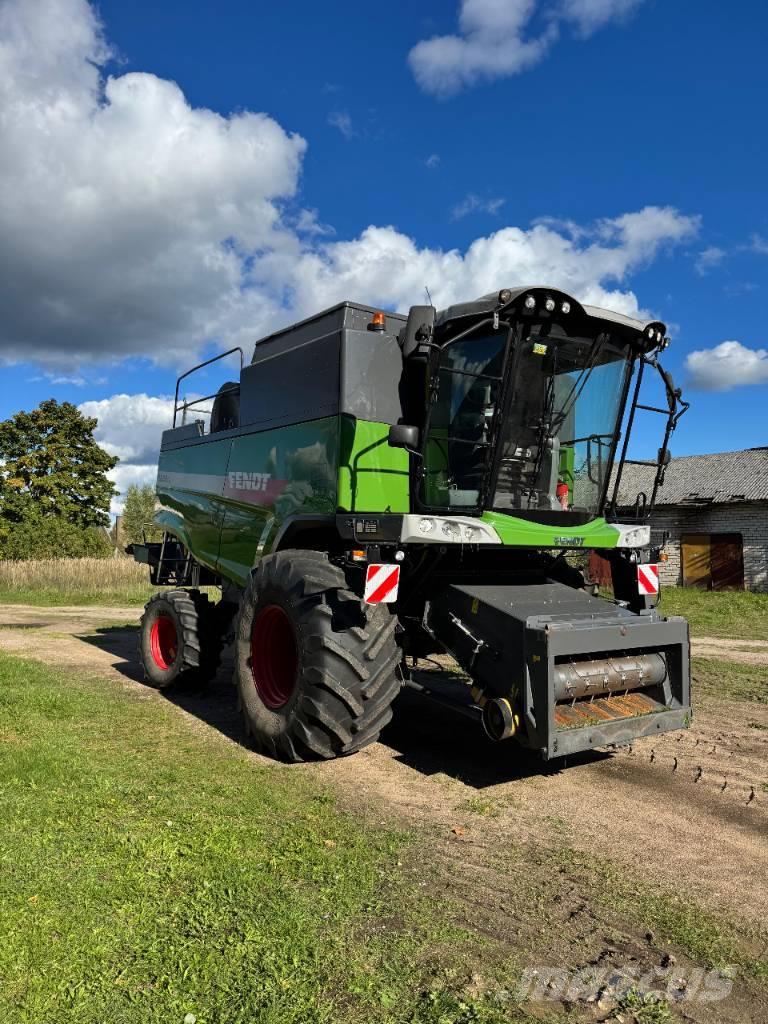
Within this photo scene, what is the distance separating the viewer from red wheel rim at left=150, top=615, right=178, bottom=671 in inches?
343

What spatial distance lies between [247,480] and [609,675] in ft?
13.0

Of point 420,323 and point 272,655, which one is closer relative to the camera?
point 420,323

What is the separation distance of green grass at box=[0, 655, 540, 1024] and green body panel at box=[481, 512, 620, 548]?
2.31 metres

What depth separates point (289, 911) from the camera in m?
3.32

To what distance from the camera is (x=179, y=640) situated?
8188 mm

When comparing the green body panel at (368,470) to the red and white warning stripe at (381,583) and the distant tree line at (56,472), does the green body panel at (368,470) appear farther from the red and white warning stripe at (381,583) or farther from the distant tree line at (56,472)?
the distant tree line at (56,472)

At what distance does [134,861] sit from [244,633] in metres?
2.68

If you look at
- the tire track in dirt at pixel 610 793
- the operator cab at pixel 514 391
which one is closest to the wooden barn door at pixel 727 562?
the tire track in dirt at pixel 610 793

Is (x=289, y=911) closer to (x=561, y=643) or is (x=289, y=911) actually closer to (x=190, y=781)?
(x=190, y=781)

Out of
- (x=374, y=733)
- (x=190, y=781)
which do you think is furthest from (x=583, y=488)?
(x=190, y=781)

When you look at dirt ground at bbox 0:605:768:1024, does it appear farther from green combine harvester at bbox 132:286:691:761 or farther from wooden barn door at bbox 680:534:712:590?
wooden barn door at bbox 680:534:712:590

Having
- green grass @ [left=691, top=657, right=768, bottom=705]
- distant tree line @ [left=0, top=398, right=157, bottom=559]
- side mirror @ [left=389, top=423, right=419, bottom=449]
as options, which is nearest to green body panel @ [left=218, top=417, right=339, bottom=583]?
side mirror @ [left=389, top=423, right=419, bottom=449]

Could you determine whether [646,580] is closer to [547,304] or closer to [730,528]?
[547,304]

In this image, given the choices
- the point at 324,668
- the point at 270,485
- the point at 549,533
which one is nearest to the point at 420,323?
the point at 549,533
